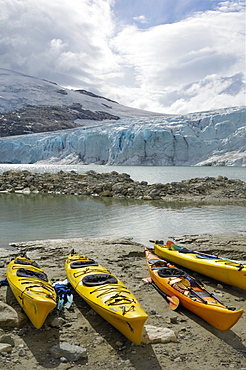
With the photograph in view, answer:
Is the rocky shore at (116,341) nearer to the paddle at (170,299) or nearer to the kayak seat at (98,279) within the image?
the paddle at (170,299)

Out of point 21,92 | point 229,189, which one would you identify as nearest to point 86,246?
point 229,189

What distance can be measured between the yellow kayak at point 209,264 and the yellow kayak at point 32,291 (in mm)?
2673

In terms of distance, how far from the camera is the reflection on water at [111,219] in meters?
8.87

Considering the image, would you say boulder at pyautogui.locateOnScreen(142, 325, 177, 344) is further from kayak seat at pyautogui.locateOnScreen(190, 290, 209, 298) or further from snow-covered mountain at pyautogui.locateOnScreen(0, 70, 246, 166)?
snow-covered mountain at pyautogui.locateOnScreen(0, 70, 246, 166)

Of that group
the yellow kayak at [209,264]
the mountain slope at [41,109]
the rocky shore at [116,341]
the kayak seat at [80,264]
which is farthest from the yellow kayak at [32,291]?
the mountain slope at [41,109]

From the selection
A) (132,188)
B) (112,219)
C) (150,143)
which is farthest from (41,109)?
(112,219)

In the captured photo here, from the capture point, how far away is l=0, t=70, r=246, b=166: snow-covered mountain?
42562 mm

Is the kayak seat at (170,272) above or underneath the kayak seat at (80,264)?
underneath

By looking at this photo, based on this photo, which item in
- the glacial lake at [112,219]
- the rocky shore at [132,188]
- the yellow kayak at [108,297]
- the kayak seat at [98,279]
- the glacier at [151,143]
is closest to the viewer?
the yellow kayak at [108,297]

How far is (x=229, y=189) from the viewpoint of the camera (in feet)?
60.4

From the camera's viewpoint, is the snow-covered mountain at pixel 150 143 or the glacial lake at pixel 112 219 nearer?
the glacial lake at pixel 112 219

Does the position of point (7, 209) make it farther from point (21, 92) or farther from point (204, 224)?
point (21, 92)

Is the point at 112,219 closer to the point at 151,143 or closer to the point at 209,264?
the point at 209,264

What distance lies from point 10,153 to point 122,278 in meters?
52.3
